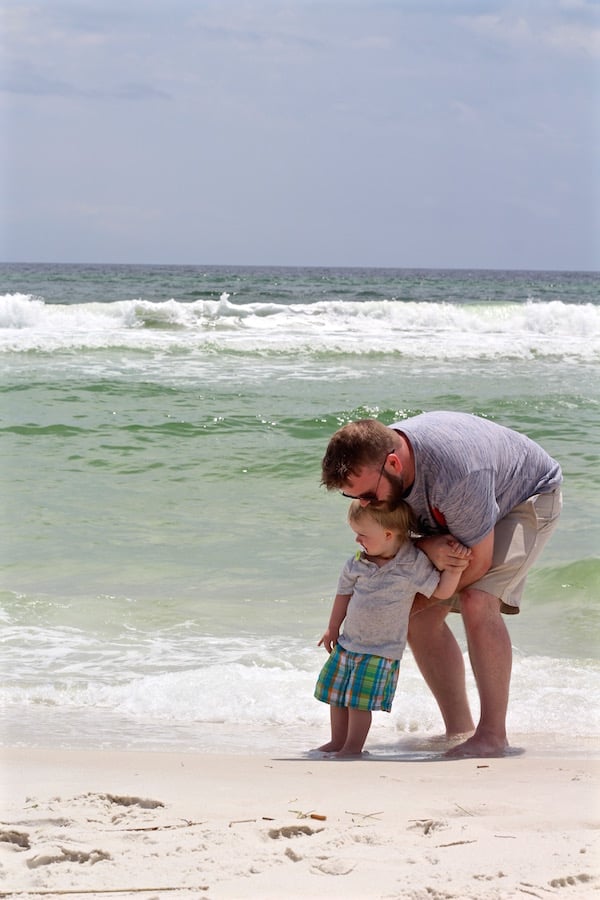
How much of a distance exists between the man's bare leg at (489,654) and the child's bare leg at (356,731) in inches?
11.9

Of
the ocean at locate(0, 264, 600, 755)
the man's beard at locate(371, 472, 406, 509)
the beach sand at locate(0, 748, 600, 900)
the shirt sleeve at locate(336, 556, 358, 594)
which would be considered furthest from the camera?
the ocean at locate(0, 264, 600, 755)

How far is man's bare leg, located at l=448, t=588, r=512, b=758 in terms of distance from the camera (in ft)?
11.8

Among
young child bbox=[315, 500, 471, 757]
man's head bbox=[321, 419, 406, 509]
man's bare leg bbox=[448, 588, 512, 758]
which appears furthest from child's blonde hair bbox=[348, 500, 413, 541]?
man's bare leg bbox=[448, 588, 512, 758]

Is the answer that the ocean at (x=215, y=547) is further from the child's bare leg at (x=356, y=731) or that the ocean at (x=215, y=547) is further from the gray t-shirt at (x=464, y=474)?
the gray t-shirt at (x=464, y=474)

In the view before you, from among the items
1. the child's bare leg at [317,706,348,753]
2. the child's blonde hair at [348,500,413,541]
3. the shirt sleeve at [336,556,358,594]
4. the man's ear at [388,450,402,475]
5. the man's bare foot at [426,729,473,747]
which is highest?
the man's ear at [388,450,402,475]

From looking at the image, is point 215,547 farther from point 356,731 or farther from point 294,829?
point 294,829

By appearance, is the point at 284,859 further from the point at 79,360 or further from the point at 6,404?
the point at 79,360

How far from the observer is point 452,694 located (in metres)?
3.79

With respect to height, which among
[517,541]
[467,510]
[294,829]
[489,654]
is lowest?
[294,829]

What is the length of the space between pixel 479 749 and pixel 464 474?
926mm

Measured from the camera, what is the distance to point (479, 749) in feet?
11.4

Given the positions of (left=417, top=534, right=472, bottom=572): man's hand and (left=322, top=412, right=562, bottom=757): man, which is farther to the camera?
(left=417, top=534, right=472, bottom=572): man's hand

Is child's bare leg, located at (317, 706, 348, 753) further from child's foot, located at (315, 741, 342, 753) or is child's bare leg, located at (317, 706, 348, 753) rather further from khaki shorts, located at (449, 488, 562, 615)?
khaki shorts, located at (449, 488, 562, 615)

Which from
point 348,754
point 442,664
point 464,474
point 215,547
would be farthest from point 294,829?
point 215,547
